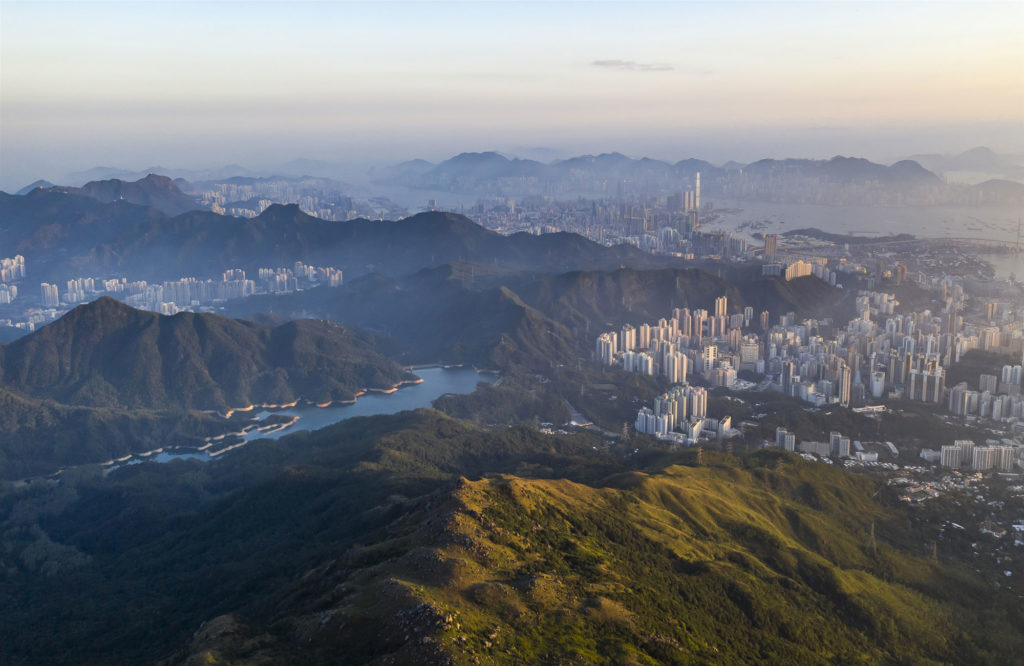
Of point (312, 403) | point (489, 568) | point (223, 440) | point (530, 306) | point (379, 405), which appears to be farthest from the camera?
point (530, 306)

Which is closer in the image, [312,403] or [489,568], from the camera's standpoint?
[489,568]

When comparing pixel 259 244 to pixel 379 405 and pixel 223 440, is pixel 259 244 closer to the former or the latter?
pixel 379 405

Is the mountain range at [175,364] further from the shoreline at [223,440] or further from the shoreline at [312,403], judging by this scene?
the shoreline at [223,440]

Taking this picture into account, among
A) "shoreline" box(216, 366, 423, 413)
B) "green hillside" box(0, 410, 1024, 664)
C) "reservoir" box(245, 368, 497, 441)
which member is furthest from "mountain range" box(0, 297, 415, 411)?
"green hillside" box(0, 410, 1024, 664)

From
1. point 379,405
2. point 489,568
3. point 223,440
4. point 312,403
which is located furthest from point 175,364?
point 489,568

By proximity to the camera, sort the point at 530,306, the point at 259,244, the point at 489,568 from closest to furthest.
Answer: the point at 489,568 < the point at 530,306 < the point at 259,244

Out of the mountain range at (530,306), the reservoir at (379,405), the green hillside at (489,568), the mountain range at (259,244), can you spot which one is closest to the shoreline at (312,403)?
the reservoir at (379,405)

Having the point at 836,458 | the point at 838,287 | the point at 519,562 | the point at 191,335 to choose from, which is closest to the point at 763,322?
the point at 838,287

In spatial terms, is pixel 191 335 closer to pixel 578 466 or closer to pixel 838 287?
pixel 578 466
